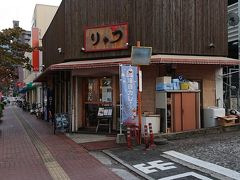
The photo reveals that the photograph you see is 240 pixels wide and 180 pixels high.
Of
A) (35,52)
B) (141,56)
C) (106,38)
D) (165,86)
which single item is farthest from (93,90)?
(35,52)

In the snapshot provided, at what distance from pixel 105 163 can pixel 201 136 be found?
5.09 meters

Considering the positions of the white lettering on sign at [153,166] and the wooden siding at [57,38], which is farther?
the wooden siding at [57,38]

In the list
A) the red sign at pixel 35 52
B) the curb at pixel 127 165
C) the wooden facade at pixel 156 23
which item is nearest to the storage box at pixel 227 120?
the wooden facade at pixel 156 23

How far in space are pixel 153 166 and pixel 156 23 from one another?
739cm

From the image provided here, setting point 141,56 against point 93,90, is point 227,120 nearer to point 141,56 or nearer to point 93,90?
point 141,56

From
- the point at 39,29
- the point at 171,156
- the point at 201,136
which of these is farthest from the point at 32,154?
the point at 39,29

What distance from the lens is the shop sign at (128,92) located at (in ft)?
46.5

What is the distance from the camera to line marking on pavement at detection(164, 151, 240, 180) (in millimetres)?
8995

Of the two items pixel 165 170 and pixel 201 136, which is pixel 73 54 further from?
pixel 165 170

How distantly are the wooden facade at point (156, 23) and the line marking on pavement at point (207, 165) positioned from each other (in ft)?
18.5

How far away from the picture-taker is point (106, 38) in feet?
56.1

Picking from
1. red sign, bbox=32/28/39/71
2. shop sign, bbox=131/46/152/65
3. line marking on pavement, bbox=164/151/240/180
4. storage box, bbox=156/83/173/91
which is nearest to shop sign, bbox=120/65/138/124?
shop sign, bbox=131/46/152/65

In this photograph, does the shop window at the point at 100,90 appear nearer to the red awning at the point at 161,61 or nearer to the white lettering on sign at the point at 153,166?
the red awning at the point at 161,61

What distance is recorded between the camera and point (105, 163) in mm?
11289
